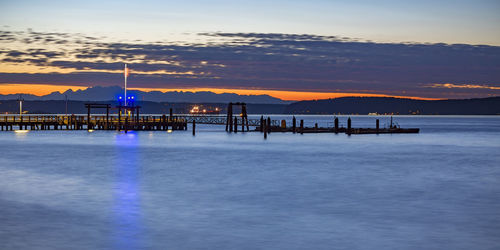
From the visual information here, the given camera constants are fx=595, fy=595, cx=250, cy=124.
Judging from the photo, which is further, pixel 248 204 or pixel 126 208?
pixel 248 204

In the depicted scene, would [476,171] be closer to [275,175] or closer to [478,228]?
[275,175]

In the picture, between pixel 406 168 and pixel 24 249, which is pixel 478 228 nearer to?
pixel 24 249

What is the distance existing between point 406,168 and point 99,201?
73.6ft

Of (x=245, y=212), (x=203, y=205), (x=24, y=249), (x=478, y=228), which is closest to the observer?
(x=24, y=249)

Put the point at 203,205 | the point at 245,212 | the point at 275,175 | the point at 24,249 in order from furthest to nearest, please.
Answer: the point at 275,175, the point at 203,205, the point at 245,212, the point at 24,249

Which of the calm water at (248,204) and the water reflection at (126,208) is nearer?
the water reflection at (126,208)

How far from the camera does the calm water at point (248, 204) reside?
52.0ft

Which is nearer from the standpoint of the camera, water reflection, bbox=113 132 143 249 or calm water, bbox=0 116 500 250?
water reflection, bbox=113 132 143 249

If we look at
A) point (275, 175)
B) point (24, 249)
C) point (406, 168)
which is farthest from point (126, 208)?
point (406, 168)

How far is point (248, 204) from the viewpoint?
73.9 ft

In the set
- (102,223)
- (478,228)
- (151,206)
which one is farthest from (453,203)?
(102,223)

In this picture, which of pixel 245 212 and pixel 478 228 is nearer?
pixel 478 228

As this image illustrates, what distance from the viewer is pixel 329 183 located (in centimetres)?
3019

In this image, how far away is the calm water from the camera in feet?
52.0
